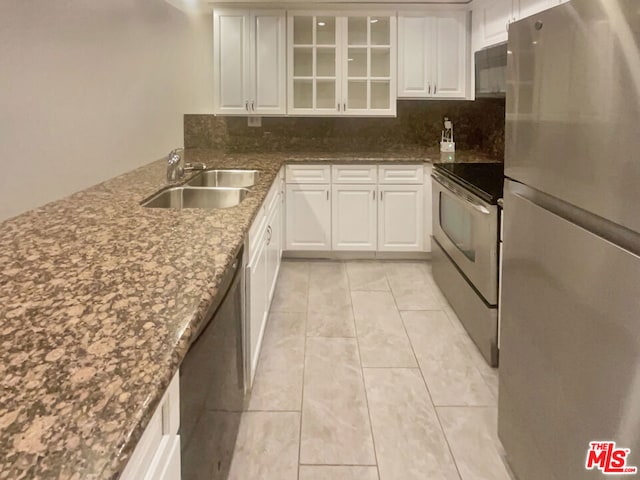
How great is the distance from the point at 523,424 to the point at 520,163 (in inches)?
32.6

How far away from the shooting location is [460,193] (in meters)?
3.24

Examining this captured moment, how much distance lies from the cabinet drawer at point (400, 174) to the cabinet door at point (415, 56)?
639 mm

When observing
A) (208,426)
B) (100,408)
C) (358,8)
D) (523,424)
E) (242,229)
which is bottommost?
(523,424)

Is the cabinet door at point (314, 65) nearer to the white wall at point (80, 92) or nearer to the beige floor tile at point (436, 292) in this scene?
the white wall at point (80, 92)

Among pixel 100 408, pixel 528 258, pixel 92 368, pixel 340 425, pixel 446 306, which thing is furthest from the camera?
pixel 446 306

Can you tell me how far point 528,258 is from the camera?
62.9 inches

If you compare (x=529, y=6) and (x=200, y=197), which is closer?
(x=200, y=197)

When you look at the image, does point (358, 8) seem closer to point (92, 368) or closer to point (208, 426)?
point (208, 426)

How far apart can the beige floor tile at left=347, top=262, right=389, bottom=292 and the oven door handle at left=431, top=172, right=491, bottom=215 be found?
0.87m

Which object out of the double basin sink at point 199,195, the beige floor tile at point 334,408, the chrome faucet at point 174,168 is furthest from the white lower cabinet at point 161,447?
the chrome faucet at point 174,168

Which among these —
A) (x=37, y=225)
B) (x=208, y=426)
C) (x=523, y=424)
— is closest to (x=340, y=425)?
(x=523, y=424)

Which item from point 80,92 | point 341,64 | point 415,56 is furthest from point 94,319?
point 415,56

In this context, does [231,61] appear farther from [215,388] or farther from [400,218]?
[215,388]

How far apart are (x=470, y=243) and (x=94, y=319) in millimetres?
2388
